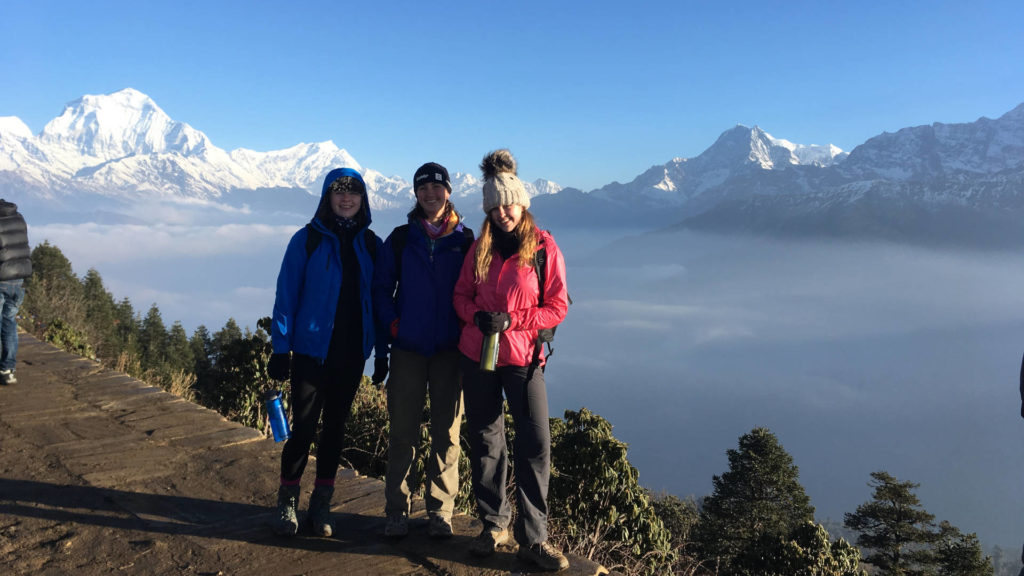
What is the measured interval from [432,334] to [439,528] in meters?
1.01

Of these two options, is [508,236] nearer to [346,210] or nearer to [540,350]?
[540,350]

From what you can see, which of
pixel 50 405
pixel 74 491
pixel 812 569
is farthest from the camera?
pixel 812 569

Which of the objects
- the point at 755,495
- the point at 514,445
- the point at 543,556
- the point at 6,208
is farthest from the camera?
the point at 755,495

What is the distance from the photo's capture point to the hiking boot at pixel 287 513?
3363mm

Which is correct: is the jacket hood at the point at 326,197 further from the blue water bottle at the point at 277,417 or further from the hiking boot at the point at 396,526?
the hiking boot at the point at 396,526

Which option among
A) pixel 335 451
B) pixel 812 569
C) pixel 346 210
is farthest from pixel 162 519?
pixel 812 569

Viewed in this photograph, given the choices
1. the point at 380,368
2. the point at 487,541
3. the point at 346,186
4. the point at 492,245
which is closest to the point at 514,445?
the point at 487,541

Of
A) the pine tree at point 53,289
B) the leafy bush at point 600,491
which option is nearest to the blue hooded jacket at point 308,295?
the leafy bush at point 600,491

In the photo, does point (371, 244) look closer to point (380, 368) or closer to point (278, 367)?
point (380, 368)

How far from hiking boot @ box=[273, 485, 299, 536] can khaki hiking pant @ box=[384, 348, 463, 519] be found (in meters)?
0.48

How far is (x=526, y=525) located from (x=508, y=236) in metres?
1.44

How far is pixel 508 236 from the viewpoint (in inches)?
130

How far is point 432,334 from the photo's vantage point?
3379 millimetres

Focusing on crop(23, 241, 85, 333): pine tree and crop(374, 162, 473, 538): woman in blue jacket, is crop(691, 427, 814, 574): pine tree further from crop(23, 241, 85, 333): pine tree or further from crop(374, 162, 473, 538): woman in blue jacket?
crop(23, 241, 85, 333): pine tree
